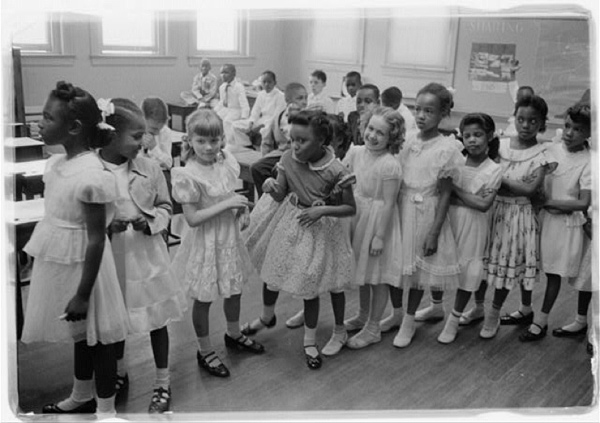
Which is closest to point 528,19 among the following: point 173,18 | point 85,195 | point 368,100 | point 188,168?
point 368,100

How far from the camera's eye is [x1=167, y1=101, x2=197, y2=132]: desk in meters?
1.46

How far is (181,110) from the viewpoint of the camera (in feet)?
4.89

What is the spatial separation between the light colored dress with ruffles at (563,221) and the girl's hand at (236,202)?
83 centimetres

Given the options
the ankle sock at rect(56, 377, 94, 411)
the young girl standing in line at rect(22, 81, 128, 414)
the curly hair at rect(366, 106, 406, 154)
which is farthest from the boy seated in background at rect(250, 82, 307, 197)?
the ankle sock at rect(56, 377, 94, 411)

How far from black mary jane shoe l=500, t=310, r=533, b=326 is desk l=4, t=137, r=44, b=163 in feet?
4.93

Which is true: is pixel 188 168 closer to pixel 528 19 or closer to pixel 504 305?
pixel 528 19

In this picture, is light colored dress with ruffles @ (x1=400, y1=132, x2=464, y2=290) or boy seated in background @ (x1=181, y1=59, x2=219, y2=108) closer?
boy seated in background @ (x1=181, y1=59, x2=219, y2=108)

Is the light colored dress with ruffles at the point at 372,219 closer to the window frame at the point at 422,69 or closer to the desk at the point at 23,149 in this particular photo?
the window frame at the point at 422,69

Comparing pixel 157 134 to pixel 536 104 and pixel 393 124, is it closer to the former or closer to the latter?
pixel 393 124

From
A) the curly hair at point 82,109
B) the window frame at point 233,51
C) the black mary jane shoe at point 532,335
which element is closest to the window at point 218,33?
the window frame at point 233,51

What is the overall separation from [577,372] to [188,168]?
112 cm

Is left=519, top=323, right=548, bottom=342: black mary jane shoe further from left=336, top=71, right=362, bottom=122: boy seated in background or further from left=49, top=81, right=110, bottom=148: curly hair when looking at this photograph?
left=49, top=81, right=110, bottom=148: curly hair

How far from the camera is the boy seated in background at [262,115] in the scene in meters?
1.54

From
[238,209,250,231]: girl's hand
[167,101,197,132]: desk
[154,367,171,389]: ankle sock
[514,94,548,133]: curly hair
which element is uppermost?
[514,94,548,133]: curly hair
